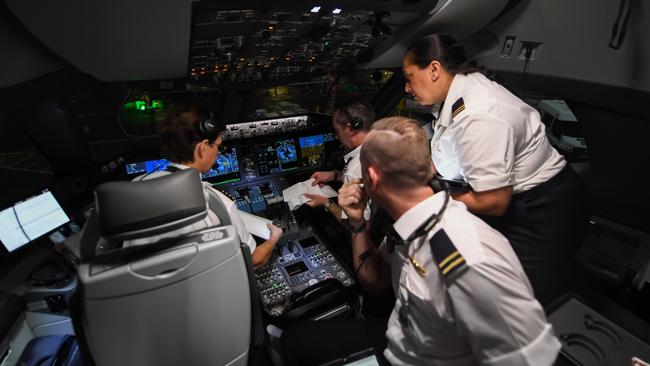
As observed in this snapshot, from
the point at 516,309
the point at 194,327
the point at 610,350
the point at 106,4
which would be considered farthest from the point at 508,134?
the point at 106,4

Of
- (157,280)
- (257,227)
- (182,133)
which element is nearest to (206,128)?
(182,133)

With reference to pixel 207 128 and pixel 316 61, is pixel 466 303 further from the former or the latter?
pixel 316 61

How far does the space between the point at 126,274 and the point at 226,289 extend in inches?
12.5

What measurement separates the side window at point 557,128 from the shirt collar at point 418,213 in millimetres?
2945

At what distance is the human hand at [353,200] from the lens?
1255mm

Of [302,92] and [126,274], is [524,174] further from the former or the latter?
[302,92]

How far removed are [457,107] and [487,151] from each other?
0.93 ft

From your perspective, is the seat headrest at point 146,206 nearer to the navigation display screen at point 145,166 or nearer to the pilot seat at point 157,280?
the pilot seat at point 157,280

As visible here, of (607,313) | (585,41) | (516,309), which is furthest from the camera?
(607,313)

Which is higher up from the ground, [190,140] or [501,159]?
[501,159]

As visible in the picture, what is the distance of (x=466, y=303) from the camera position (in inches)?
31.7

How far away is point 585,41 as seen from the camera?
1732mm

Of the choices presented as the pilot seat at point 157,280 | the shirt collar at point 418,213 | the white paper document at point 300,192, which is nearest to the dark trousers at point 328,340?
the pilot seat at point 157,280

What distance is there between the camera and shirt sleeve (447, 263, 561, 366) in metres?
0.77
